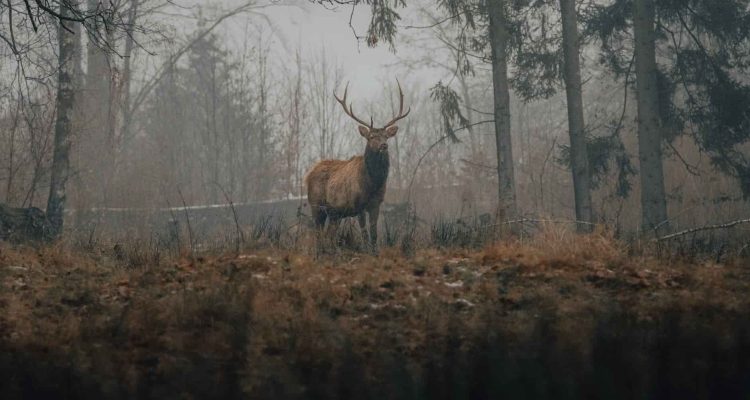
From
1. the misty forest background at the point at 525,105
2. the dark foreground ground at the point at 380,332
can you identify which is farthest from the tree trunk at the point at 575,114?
the dark foreground ground at the point at 380,332

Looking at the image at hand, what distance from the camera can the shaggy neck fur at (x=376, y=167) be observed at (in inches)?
427

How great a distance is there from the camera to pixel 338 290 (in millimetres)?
5887

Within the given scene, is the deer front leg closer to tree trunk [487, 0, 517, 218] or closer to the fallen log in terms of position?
tree trunk [487, 0, 517, 218]

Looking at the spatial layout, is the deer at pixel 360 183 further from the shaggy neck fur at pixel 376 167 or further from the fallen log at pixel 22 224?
the fallen log at pixel 22 224

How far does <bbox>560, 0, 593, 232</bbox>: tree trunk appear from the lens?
12836mm

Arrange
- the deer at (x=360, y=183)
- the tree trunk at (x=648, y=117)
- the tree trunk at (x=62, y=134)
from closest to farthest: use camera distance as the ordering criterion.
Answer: the deer at (x=360, y=183) < the tree trunk at (x=62, y=134) < the tree trunk at (x=648, y=117)

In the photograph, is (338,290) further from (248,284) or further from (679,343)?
(679,343)

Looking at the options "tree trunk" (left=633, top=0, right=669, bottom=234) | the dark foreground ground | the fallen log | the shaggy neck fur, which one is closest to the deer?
the shaggy neck fur

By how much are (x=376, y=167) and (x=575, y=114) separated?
434 cm

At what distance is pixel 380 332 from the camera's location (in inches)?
205

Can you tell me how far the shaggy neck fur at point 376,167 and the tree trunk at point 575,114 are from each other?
3.99m

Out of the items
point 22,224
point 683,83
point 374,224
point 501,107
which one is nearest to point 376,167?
point 374,224

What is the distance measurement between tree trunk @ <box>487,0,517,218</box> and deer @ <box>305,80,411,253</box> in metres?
2.11

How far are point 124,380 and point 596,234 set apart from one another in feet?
16.1
